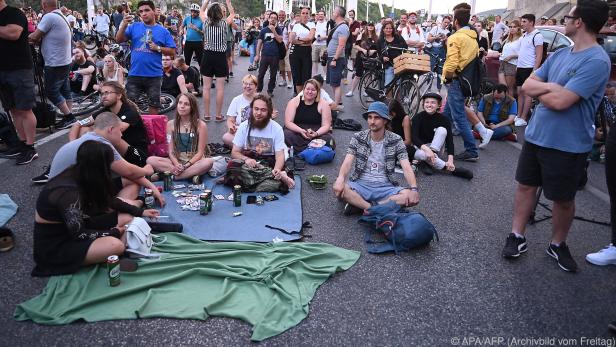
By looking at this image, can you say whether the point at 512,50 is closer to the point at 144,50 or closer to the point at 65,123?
the point at 144,50

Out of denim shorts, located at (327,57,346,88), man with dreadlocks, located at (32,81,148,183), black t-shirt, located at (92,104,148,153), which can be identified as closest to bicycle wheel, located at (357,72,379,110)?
denim shorts, located at (327,57,346,88)

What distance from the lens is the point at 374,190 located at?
4734 mm

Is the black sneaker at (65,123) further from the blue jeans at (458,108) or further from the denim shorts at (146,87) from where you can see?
the blue jeans at (458,108)

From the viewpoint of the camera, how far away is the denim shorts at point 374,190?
4.67 m

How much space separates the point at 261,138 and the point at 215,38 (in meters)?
3.39

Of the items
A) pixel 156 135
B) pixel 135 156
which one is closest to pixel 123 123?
pixel 135 156

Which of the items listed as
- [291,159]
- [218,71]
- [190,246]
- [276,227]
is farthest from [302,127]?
[190,246]

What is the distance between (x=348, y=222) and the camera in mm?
4586

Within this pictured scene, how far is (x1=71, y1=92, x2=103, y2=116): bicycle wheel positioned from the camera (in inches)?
331

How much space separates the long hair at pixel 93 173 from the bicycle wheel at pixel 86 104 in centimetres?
563

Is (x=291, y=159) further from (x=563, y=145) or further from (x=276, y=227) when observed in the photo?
(x=563, y=145)

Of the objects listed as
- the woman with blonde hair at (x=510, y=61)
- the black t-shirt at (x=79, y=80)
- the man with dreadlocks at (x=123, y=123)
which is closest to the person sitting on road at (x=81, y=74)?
the black t-shirt at (x=79, y=80)

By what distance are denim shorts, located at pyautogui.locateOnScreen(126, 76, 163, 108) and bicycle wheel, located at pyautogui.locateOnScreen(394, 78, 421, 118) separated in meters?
4.60

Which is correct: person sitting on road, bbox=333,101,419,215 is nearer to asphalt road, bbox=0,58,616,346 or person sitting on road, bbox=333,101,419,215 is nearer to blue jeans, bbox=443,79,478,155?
asphalt road, bbox=0,58,616,346
